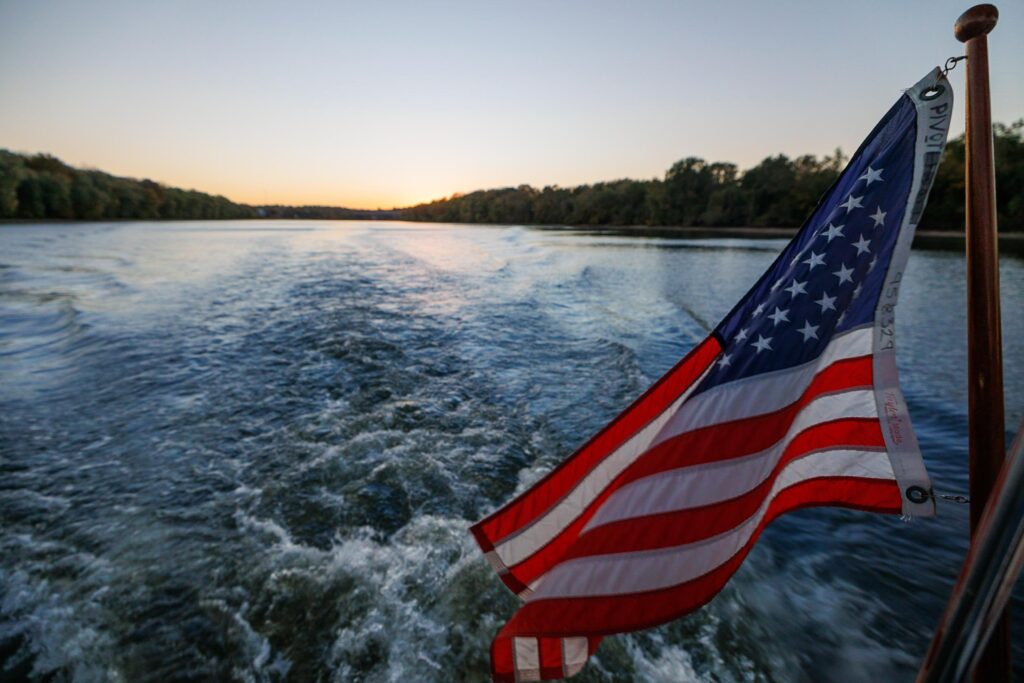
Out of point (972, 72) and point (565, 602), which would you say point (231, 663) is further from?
point (972, 72)

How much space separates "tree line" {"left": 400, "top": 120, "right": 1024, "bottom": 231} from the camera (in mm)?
66875

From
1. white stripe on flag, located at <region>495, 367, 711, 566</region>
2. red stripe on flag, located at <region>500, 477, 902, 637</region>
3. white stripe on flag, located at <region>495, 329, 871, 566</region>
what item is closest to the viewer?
red stripe on flag, located at <region>500, 477, 902, 637</region>

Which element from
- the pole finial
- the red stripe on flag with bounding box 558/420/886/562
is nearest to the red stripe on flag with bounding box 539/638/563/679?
the red stripe on flag with bounding box 558/420/886/562

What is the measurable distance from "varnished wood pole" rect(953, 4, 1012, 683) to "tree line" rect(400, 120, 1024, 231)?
70.5m

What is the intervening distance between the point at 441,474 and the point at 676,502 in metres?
3.97

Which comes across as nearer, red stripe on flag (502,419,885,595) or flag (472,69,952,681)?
flag (472,69,952,681)

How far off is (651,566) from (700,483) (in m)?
0.44

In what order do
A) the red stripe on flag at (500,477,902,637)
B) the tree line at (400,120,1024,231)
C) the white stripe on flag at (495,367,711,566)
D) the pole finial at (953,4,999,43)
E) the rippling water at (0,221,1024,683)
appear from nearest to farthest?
1. the pole finial at (953,4,999,43)
2. the red stripe on flag at (500,477,902,637)
3. the white stripe on flag at (495,367,711,566)
4. the rippling water at (0,221,1024,683)
5. the tree line at (400,120,1024,231)

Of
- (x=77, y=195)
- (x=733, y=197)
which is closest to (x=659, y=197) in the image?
(x=733, y=197)

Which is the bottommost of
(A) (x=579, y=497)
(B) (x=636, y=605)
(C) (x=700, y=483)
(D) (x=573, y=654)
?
(D) (x=573, y=654)

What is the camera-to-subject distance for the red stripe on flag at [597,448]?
235 centimetres

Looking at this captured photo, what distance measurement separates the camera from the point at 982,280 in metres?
1.68

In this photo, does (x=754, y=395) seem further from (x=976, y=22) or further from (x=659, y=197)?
(x=659, y=197)

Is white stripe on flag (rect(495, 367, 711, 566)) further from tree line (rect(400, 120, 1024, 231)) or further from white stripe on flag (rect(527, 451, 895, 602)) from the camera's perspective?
tree line (rect(400, 120, 1024, 231))
